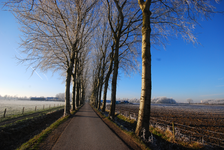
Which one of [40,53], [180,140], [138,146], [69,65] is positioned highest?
[40,53]

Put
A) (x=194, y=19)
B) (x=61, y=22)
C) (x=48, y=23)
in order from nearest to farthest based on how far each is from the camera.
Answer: (x=194, y=19), (x=48, y=23), (x=61, y=22)

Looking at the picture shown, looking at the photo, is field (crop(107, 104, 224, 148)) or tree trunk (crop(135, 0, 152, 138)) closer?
tree trunk (crop(135, 0, 152, 138))

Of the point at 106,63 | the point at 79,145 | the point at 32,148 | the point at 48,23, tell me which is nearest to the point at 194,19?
the point at 79,145

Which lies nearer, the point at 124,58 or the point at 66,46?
the point at 66,46

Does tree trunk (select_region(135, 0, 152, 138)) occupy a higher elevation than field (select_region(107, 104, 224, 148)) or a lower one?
higher

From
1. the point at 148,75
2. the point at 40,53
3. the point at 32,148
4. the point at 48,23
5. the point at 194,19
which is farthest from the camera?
the point at 40,53

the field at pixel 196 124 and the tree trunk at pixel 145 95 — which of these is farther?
the field at pixel 196 124

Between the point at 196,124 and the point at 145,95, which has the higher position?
the point at 145,95

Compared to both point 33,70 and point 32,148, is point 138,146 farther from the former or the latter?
point 33,70

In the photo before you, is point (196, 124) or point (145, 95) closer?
point (145, 95)

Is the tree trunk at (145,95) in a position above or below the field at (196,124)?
above

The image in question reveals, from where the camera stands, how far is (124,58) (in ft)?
49.6

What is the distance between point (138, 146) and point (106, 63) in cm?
1769

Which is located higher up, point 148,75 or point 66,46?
point 66,46
